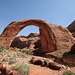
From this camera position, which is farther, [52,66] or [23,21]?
[23,21]

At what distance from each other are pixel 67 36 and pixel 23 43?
746 inches

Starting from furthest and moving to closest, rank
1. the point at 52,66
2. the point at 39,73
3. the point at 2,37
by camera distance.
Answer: the point at 2,37 < the point at 52,66 < the point at 39,73

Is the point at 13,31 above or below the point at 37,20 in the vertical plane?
below

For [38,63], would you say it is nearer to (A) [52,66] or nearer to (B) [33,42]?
(A) [52,66]

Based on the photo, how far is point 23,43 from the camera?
26.7 m

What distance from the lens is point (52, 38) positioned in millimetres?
11281

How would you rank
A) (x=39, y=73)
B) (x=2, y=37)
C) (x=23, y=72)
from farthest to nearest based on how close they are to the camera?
(x=2, y=37), (x=23, y=72), (x=39, y=73)

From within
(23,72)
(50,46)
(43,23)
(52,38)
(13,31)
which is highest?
(43,23)

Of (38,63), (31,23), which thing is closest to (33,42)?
(31,23)

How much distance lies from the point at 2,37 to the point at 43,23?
7.55 meters

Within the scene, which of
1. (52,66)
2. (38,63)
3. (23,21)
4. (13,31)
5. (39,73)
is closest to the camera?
(39,73)

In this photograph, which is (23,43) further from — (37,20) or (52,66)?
(52,66)

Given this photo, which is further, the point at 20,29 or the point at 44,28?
the point at 44,28

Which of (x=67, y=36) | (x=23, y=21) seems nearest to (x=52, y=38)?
(x=67, y=36)
